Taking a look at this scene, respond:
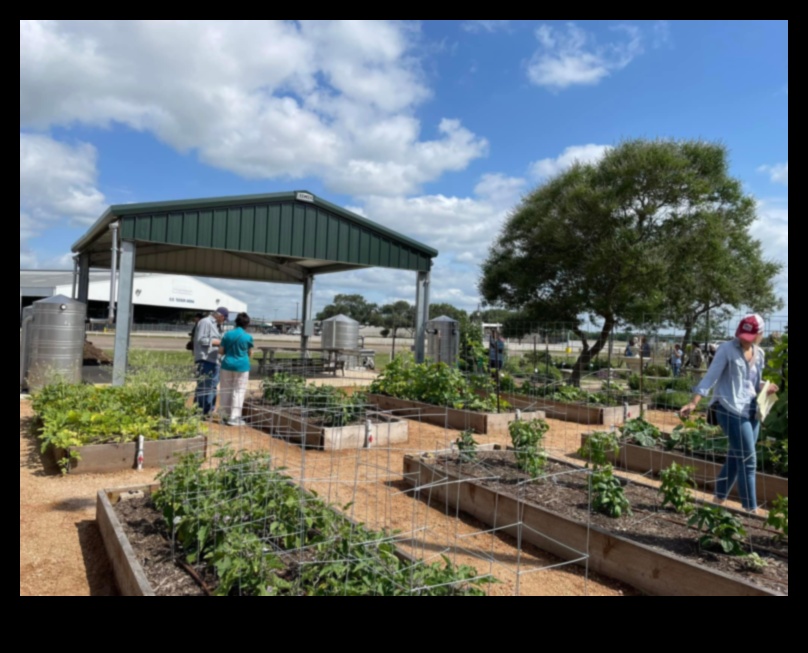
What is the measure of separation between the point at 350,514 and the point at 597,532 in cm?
198

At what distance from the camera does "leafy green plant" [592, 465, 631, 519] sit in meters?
4.49

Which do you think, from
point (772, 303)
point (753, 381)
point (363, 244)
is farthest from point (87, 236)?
point (772, 303)

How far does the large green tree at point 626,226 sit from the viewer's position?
15109 mm

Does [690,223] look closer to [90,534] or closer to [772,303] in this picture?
[772,303]

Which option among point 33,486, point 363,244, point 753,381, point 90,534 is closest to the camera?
point 90,534

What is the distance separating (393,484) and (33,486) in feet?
11.5

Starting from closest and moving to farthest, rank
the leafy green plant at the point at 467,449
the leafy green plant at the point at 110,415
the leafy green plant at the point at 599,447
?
the leafy green plant at the point at 599,447 < the leafy green plant at the point at 467,449 < the leafy green plant at the point at 110,415

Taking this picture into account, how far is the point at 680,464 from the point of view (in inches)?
254

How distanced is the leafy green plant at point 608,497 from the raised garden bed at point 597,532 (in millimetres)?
95

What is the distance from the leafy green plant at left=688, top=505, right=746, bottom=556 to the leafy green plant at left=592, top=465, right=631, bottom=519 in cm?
64

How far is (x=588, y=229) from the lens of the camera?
1597 cm

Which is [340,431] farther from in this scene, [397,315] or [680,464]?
[397,315]

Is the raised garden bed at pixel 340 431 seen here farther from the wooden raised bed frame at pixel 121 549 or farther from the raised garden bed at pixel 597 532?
the wooden raised bed frame at pixel 121 549

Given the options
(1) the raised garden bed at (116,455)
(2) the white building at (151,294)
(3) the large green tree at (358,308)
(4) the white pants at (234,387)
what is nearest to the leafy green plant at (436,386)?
(4) the white pants at (234,387)
